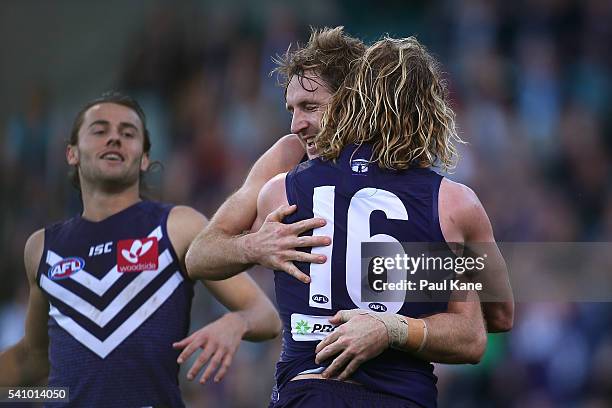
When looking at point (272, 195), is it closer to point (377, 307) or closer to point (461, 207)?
point (377, 307)

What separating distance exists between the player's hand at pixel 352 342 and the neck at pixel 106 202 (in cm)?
226

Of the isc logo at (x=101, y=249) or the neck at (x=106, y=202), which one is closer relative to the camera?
the isc logo at (x=101, y=249)

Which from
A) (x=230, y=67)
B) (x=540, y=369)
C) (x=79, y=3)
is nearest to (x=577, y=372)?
(x=540, y=369)

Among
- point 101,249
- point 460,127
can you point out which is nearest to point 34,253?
point 101,249

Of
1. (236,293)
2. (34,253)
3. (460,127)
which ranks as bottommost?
(236,293)

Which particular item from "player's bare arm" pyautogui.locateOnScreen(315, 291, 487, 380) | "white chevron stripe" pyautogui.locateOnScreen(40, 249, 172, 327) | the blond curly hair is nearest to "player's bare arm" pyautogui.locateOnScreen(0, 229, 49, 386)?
"white chevron stripe" pyautogui.locateOnScreen(40, 249, 172, 327)

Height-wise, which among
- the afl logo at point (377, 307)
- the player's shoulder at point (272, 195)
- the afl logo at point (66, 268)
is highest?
the player's shoulder at point (272, 195)

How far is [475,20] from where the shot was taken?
11055mm

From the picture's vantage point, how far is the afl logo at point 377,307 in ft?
13.5

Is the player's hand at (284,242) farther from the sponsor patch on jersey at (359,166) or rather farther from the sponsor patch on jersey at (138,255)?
the sponsor patch on jersey at (138,255)

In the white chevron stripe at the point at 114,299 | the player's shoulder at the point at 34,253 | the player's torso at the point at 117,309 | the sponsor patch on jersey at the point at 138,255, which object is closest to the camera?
the player's torso at the point at 117,309

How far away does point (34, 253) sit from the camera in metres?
5.88
